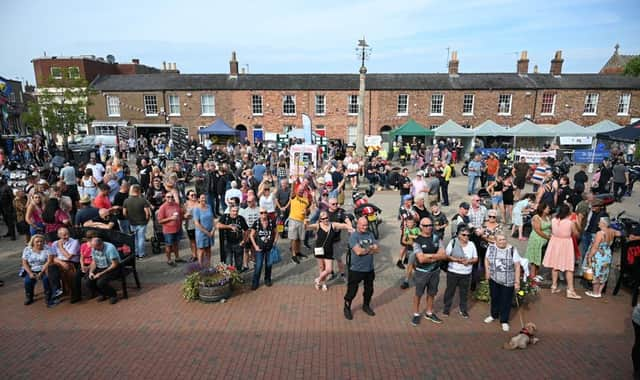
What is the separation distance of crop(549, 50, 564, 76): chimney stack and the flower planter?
34.1m

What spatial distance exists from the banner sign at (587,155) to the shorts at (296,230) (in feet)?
75.9

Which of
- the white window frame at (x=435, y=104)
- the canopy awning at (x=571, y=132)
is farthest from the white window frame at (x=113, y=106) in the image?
the canopy awning at (x=571, y=132)

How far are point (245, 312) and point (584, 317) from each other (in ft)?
17.8

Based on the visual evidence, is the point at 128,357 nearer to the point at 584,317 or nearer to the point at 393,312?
the point at 393,312

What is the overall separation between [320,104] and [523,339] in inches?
1092

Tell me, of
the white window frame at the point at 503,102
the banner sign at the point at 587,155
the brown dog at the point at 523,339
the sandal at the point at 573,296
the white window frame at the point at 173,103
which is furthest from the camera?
the white window frame at the point at 173,103

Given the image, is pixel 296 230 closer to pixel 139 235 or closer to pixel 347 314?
→ pixel 347 314

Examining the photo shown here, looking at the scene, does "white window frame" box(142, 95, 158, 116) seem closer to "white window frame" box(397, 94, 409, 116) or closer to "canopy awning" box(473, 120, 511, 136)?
"white window frame" box(397, 94, 409, 116)

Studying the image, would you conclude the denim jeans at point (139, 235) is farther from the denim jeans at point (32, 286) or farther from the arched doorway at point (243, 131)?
the arched doorway at point (243, 131)

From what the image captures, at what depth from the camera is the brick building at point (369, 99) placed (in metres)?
29.8

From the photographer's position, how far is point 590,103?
29.9m

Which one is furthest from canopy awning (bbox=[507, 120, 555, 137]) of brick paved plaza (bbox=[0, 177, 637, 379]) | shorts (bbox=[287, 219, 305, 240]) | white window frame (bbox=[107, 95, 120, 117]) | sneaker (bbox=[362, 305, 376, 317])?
white window frame (bbox=[107, 95, 120, 117])

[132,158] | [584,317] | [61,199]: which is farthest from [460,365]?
[132,158]

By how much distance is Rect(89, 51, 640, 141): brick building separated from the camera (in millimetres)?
29766
